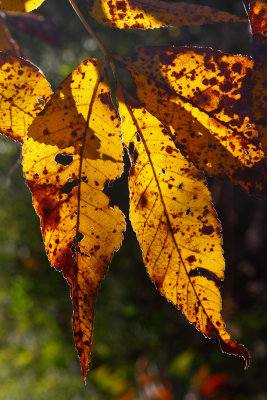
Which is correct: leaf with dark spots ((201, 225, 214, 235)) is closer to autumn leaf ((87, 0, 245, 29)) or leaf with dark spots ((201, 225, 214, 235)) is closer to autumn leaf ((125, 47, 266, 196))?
autumn leaf ((125, 47, 266, 196))

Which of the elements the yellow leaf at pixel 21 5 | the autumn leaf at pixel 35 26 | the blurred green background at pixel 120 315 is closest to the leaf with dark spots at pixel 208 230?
the yellow leaf at pixel 21 5

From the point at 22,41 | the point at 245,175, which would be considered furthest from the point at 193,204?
the point at 22,41

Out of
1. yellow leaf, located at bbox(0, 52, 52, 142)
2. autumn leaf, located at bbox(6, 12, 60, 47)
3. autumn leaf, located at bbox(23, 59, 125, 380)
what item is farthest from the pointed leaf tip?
autumn leaf, located at bbox(6, 12, 60, 47)

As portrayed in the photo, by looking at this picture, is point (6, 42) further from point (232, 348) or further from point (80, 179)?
point (232, 348)

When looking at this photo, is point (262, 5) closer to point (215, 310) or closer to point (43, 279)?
point (215, 310)

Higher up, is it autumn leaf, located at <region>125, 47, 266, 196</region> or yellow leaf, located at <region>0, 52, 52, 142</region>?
autumn leaf, located at <region>125, 47, 266, 196</region>

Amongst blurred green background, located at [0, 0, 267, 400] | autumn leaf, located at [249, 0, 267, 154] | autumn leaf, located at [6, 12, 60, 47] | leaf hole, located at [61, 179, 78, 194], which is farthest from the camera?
blurred green background, located at [0, 0, 267, 400]

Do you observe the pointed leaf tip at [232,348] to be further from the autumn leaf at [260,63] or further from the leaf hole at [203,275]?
the autumn leaf at [260,63]
